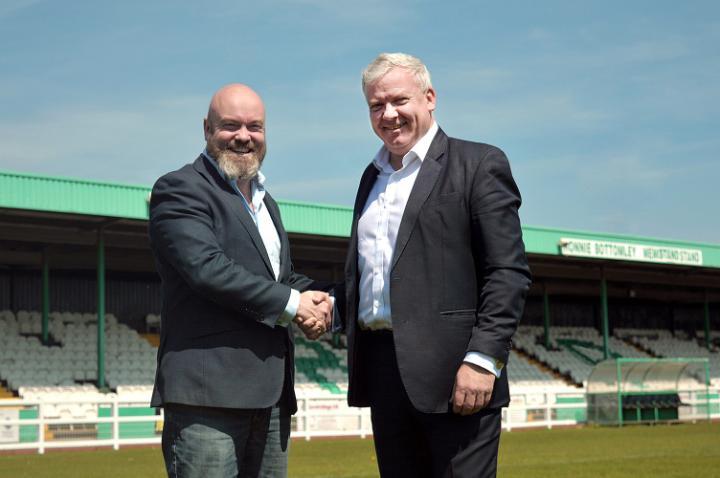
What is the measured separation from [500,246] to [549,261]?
3303 centimetres

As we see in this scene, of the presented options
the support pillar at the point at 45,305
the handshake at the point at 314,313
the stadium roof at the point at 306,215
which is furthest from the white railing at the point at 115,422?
the handshake at the point at 314,313

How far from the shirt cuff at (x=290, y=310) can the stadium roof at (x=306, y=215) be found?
59.6 ft

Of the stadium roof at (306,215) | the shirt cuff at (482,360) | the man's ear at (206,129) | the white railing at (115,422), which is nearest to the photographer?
the shirt cuff at (482,360)

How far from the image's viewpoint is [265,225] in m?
4.46

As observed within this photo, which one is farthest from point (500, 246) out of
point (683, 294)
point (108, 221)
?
point (683, 294)

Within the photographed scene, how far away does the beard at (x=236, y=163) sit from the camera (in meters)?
4.30

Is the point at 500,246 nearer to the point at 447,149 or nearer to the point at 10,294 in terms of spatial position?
the point at 447,149

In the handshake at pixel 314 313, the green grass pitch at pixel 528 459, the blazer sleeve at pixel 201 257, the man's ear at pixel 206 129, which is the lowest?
the green grass pitch at pixel 528 459

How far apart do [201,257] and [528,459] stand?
10.8 m

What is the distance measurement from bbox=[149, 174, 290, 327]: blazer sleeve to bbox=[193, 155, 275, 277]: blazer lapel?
0.09 m

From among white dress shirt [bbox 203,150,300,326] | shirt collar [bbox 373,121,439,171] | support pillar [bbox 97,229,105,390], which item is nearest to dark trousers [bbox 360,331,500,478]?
white dress shirt [bbox 203,150,300,326]

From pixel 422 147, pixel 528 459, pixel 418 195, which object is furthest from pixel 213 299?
pixel 528 459

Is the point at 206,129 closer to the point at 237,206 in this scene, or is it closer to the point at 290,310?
the point at 237,206

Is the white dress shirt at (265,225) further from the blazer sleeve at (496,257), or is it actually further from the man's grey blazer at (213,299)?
the blazer sleeve at (496,257)
